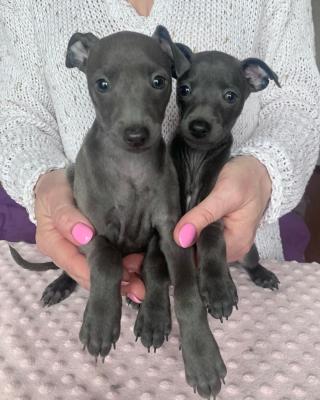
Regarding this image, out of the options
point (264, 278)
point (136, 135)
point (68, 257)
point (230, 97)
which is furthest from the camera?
point (264, 278)

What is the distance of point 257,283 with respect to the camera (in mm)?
1407

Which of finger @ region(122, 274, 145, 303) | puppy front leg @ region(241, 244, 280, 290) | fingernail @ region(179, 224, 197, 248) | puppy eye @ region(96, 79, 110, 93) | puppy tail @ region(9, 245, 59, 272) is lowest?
puppy tail @ region(9, 245, 59, 272)

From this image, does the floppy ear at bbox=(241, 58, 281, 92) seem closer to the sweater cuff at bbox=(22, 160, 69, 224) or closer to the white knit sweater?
the white knit sweater

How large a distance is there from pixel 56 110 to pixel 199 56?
1.72ft

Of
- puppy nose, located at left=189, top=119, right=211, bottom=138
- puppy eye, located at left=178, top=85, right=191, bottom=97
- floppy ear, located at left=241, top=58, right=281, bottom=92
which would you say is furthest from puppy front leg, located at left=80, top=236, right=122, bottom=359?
floppy ear, located at left=241, top=58, right=281, bottom=92

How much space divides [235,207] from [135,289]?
0.93ft

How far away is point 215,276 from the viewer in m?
1.00

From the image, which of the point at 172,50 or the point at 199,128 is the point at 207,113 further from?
the point at 172,50

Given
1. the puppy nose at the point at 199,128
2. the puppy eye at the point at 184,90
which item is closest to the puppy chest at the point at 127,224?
the puppy nose at the point at 199,128

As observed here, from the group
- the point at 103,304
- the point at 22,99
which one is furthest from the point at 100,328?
the point at 22,99

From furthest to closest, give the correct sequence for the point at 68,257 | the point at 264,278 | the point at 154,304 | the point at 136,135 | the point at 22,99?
the point at 22,99
the point at 264,278
the point at 68,257
the point at 154,304
the point at 136,135

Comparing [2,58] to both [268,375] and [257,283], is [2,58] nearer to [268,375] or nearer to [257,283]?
[257,283]

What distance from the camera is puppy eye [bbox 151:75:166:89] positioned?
99 centimetres

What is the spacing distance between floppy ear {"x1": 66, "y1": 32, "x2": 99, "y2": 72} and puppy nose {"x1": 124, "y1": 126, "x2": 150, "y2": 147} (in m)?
0.26
